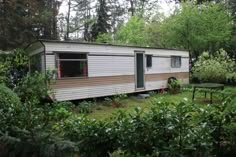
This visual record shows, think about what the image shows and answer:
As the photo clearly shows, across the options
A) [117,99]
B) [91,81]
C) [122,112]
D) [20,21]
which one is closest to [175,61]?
[117,99]

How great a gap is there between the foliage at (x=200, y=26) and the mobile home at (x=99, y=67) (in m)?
4.25

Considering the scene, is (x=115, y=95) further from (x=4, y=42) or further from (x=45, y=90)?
(x=4, y=42)

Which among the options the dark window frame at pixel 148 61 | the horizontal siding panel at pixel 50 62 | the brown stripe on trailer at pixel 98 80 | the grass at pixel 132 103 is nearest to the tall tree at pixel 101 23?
the brown stripe on trailer at pixel 98 80

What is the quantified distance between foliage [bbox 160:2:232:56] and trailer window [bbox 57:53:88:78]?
10172 millimetres

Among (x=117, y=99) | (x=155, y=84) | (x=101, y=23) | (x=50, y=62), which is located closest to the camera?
(x=50, y=62)

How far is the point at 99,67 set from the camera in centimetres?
1191

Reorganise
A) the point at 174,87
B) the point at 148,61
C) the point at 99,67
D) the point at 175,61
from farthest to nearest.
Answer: the point at 175,61 < the point at 174,87 < the point at 148,61 < the point at 99,67

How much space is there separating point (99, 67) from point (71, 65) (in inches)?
54.9

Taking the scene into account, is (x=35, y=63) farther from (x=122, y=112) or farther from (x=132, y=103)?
Result: (x=122, y=112)

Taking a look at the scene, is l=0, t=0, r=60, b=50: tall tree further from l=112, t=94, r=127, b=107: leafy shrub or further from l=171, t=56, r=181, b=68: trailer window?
l=171, t=56, r=181, b=68: trailer window

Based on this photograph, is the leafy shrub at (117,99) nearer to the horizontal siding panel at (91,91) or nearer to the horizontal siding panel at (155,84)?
the horizontal siding panel at (91,91)

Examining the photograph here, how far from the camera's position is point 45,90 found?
8.23 metres

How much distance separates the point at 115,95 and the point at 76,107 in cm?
238

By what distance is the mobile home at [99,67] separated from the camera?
10.5 meters
